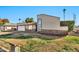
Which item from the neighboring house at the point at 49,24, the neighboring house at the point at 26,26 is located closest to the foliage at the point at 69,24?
the neighboring house at the point at 49,24

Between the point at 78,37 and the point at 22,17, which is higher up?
the point at 22,17

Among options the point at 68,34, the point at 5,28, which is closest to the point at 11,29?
the point at 5,28

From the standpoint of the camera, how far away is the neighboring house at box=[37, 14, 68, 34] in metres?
3.39

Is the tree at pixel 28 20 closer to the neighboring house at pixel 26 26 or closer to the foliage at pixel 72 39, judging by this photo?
the neighboring house at pixel 26 26

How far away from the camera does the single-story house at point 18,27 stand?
3428 millimetres

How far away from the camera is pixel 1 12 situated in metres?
3.39

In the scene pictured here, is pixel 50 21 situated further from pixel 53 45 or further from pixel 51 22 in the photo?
pixel 53 45

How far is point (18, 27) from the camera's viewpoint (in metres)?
3.44

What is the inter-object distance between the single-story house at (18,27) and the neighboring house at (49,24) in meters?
0.09

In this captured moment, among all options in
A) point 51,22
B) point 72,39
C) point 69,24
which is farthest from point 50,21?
point 72,39

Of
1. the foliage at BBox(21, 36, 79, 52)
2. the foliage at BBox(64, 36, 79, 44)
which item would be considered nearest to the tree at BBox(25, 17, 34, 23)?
the foliage at BBox(21, 36, 79, 52)
